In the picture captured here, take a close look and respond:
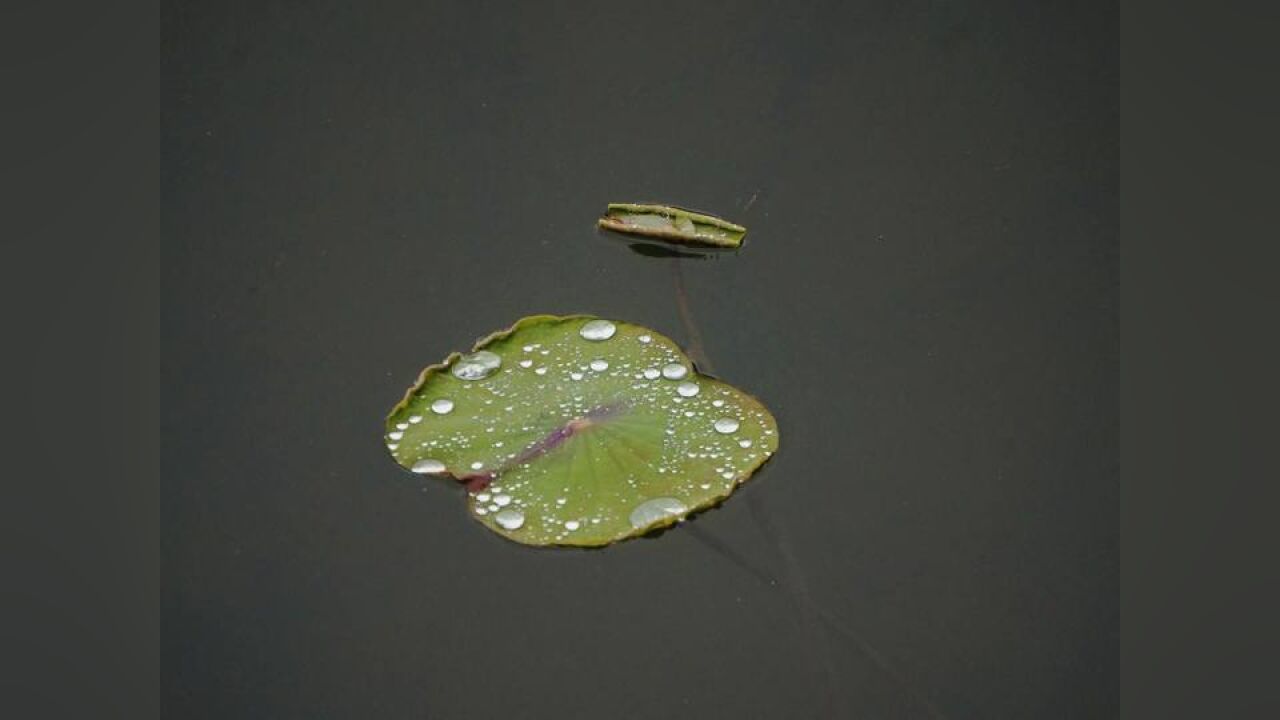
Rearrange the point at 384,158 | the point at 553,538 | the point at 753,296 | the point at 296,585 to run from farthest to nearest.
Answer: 1. the point at 384,158
2. the point at 753,296
3. the point at 296,585
4. the point at 553,538

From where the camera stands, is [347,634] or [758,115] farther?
[758,115]

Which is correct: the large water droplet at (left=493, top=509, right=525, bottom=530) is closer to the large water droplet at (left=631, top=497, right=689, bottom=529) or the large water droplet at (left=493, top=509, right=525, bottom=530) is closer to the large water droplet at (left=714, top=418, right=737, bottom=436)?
the large water droplet at (left=631, top=497, right=689, bottom=529)

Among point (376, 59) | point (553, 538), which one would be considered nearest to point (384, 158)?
point (376, 59)

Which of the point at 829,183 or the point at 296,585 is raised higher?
the point at 829,183

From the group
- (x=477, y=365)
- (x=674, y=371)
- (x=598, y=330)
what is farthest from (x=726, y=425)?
(x=477, y=365)

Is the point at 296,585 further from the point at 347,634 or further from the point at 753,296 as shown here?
the point at 753,296

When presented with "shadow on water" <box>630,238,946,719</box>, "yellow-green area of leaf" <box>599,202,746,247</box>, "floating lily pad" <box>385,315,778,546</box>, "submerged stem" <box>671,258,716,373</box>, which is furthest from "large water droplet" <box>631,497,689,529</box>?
"yellow-green area of leaf" <box>599,202,746,247</box>

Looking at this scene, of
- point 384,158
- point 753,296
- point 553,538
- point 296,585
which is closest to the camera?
point 553,538
